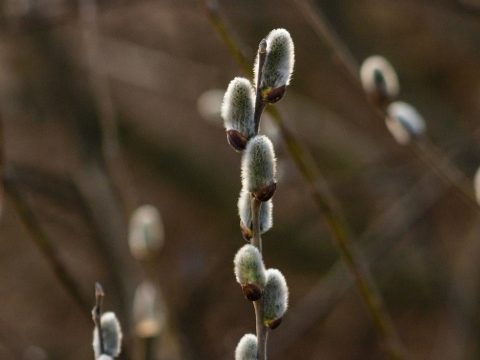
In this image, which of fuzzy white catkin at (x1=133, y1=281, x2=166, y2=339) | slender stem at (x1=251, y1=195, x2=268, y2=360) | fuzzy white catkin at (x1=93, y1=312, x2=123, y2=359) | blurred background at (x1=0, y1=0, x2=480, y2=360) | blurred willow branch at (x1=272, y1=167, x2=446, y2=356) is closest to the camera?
slender stem at (x1=251, y1=195, x2=268, y2=360)

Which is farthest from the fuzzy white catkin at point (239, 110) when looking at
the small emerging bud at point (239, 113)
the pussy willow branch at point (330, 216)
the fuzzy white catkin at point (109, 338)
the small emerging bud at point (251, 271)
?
the pussy willow branch at point (330, 216)

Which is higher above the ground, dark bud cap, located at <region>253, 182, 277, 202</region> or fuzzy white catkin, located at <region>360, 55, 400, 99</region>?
fuzzy white catkin, located at <region>360, 55, 400, 99</region>

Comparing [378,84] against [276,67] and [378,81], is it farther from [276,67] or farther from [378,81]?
[276,67]

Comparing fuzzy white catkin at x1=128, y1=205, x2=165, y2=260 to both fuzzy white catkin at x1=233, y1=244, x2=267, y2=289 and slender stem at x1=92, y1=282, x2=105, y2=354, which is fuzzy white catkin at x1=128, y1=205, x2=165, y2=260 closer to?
slender stem at x1=92, y1=282, x2=105, y2=354

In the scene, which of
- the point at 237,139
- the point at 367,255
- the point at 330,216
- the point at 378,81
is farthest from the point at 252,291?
the point at 367,255

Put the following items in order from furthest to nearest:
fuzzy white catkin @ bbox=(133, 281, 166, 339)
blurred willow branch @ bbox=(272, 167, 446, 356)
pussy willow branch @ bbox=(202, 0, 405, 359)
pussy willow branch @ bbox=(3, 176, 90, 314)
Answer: blurred willow branch @ bbox=(272, 167, 446, 356)
fuzzy white catkin @ bbox=(133, 281, 166, 339)
pussy willow branch @ bbox=(3, 176, 90, 314)
pussy willow branch @ bbox=(202, 0, 405, 359)

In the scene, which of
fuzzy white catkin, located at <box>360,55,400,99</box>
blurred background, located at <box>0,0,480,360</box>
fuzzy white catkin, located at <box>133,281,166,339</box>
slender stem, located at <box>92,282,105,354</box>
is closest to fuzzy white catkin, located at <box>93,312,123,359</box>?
slender stem, located at <box>92,282,105,354</box>

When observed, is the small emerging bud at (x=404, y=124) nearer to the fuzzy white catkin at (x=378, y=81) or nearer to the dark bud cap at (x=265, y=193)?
the fuzzy white catkin at (x=378, y=81)
